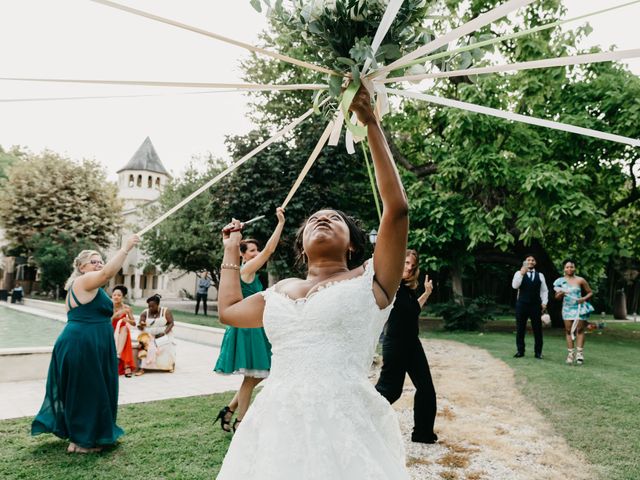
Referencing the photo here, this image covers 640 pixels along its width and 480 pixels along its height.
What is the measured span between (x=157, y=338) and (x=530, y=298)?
25.0 feet

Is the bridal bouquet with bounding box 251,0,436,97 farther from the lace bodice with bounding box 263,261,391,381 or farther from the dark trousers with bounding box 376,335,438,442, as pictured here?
the dark trousers with bounding box 376,335,438,442

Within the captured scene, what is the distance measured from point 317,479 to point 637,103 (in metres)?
14.7

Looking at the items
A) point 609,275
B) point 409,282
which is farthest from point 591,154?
point 609,275

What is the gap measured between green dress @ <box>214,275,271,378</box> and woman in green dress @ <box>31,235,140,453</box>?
Result: 1.19 meters

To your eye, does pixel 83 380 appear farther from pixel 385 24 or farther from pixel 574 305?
pixel 574 305

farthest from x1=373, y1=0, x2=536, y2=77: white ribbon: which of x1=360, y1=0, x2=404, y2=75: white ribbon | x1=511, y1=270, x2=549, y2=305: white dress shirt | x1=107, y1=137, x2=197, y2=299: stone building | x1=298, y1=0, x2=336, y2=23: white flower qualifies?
x1=107, y1=137, x2=197, y2=299: stone building

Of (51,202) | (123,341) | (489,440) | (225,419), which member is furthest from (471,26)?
(51,202)

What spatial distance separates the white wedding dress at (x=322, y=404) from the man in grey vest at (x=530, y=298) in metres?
8.87

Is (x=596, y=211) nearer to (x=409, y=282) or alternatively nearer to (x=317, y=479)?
(x=409, y=282)

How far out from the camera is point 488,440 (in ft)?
16.5

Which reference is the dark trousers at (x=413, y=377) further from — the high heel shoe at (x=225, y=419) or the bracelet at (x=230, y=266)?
the bracelet at (x=230, y=266)

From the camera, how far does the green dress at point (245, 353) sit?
5.32 metres

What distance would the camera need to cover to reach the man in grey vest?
997cm

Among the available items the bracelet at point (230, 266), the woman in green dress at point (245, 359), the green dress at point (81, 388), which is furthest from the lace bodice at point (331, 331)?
the green dress at point (81, 388)
